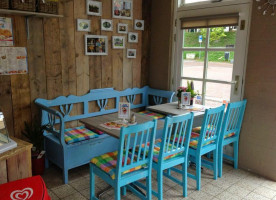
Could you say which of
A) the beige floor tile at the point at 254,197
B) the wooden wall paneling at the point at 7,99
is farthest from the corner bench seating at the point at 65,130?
the beige floor tile at the point at 254,197

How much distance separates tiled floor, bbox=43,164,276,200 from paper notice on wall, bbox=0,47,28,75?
126 cm

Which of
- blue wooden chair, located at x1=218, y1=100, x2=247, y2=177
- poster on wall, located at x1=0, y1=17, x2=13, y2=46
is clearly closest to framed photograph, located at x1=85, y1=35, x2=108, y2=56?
poster on wall, located at x1=0, y1=17, x2=13, y2=46

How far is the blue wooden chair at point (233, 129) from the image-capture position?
9.80 ft

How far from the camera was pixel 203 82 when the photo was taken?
3.57 metres

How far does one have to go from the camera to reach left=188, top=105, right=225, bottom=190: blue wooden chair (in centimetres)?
266

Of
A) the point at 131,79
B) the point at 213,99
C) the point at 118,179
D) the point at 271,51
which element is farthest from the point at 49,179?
the point at 271,51

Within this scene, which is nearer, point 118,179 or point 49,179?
point 118,179

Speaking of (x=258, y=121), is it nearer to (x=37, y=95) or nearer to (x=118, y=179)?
(x=118, y=179)

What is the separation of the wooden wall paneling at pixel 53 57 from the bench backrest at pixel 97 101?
14cm

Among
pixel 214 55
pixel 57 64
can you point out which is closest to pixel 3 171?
pixel 57 64

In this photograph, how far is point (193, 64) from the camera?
3666 mm

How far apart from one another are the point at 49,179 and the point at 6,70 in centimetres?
132

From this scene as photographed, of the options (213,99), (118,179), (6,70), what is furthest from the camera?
(213,99)

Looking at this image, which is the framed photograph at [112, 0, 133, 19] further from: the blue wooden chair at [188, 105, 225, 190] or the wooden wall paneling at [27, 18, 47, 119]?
the blue wooden chair at [188, 105, 225, 190]
